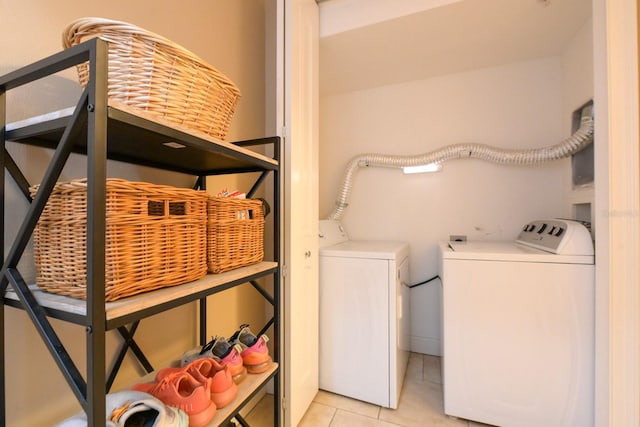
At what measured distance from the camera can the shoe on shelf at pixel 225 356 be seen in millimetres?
879

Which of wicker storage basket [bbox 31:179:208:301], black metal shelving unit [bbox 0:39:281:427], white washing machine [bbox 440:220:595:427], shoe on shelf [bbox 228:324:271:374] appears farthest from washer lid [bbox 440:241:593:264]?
wicker storage basket [bbox 31:179:208:301]

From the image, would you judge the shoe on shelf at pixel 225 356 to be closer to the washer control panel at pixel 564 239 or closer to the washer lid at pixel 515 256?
the washer lid at pixel 515 256

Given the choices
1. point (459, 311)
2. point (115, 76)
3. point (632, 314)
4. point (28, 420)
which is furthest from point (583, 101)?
point (28, 420)

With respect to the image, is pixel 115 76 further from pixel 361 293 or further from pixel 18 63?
pixel 361 293

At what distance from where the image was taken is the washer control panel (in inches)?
48.0

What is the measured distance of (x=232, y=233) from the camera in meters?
0.86

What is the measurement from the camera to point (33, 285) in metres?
0.66

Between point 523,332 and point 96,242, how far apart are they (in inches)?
66.6

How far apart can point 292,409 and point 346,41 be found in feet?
6.94

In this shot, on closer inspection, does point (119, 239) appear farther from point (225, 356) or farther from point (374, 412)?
point (374, 412)

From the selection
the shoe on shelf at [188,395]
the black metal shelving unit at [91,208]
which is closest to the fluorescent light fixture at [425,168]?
the black metal shelving unit at [91,208]

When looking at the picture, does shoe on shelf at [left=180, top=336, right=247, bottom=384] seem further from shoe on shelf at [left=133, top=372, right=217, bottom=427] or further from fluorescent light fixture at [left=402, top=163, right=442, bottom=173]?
fluorescent light fixture at [left=402, top=163, right=442, bottom=173]

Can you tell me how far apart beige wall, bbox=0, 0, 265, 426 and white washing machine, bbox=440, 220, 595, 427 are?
3.90 feet

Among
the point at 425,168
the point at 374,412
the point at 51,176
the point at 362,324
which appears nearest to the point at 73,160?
the point at 51,176
